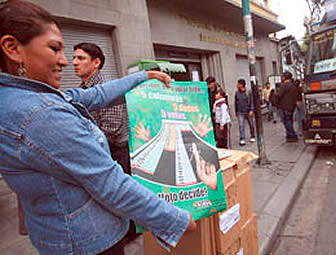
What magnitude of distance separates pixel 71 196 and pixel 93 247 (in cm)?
22

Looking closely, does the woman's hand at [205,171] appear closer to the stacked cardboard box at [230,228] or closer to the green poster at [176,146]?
the green poster at [176,146]

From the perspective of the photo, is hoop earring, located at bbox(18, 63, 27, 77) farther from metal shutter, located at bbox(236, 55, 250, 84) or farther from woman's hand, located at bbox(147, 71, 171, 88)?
metal shutter, located at bbox(236, 55, 250, 84)

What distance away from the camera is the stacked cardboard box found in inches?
58.4

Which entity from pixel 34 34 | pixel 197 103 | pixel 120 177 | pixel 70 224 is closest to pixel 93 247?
pixel 70 224

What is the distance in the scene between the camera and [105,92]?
1361 millimetres

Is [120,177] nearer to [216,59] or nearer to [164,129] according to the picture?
[164,129]

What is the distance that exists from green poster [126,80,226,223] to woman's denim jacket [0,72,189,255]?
0.85ft

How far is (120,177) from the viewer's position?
0.86 metres

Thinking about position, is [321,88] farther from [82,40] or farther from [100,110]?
[82,40]

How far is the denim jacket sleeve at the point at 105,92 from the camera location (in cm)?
132

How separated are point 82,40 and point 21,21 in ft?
17.4

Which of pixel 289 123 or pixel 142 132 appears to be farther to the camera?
pixel 289 123

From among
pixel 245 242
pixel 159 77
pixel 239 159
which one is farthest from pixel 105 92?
pixel 245 242

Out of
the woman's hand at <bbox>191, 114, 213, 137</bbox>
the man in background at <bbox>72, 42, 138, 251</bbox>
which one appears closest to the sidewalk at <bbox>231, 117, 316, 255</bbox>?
the woman's hand at <bbox>191, 114, 213, 137</bbox>
